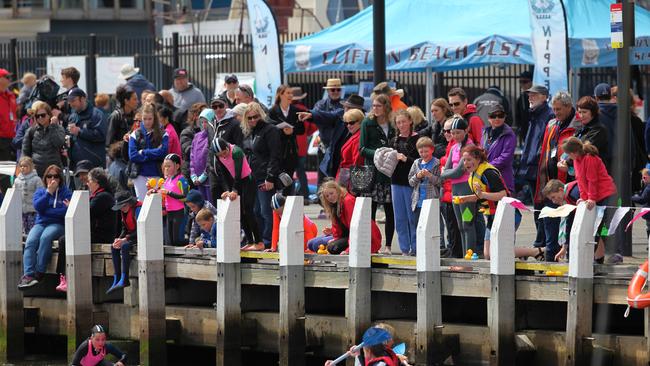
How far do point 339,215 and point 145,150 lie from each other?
2900mm

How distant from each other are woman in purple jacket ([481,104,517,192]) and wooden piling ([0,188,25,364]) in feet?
17.5

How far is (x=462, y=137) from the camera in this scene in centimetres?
1428

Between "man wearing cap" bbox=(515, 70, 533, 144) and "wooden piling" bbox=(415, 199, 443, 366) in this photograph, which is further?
"man wearing cap" bbox=(515, 70, 533, 144)

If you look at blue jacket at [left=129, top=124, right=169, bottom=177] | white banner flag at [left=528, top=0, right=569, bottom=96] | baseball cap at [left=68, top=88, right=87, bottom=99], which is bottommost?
blue jacket at [left=129, top=124, right=169, bottom=177]

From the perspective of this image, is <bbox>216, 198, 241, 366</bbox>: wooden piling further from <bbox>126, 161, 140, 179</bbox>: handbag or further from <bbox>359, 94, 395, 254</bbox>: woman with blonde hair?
<bbox>126, 161, 140, 179</bbox>: handbag

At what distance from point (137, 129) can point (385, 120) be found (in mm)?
2994

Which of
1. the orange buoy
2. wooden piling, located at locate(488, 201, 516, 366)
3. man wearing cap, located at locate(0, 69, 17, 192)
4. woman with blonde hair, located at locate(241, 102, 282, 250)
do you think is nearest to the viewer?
the orange buoy

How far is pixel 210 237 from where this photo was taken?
15383 millimetres

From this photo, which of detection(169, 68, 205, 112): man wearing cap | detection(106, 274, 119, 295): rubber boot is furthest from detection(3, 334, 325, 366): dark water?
detection(169, 68, 205, 112): man wearing cap

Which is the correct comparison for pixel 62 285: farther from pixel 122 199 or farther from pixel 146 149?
pixel 146 149

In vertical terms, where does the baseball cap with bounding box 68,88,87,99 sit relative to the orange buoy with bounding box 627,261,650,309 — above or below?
above

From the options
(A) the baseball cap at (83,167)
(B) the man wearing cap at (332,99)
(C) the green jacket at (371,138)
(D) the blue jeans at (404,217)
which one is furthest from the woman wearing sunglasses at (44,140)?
(D) the blue jeans at (404,217)

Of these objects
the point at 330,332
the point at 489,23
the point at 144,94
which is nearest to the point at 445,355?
the point at 330,332

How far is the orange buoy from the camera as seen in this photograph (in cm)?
1223
